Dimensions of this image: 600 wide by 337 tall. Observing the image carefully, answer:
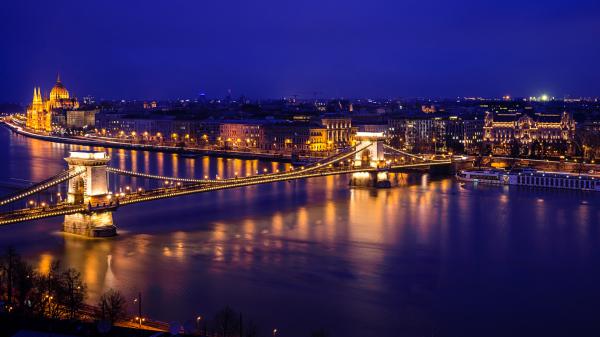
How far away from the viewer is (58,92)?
4191 cm

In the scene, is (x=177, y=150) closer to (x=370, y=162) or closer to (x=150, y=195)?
(x=370, y=162)

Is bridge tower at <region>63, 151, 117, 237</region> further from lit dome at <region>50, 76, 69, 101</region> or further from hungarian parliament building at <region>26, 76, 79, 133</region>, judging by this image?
lit dome at <region>50, 76, 69, 101</region>

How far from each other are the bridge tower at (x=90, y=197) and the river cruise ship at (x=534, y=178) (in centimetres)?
770

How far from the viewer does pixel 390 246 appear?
8.25 meters

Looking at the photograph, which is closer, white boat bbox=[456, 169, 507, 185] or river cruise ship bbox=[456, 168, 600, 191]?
river cruise ship bbox=[456, 168, 600, 191]

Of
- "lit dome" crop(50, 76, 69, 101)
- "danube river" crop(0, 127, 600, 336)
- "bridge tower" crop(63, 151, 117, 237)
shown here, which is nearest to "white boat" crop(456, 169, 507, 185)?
"danube river" crop(0, 127, 600, 336)

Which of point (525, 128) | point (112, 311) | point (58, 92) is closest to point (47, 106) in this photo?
point (58, 92)

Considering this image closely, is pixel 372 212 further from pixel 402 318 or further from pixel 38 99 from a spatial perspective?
pixel 38 99

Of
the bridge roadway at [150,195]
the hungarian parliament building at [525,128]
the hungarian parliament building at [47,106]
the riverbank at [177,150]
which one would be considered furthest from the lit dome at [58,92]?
the bridge roadway at [150,195]

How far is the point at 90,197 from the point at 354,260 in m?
2.92

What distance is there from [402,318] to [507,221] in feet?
14.6

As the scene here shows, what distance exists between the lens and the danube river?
5906mm

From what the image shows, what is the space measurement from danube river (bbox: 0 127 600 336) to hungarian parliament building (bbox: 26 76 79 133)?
87.5ft

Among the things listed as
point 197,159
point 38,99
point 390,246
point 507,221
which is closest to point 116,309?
point 390,246
